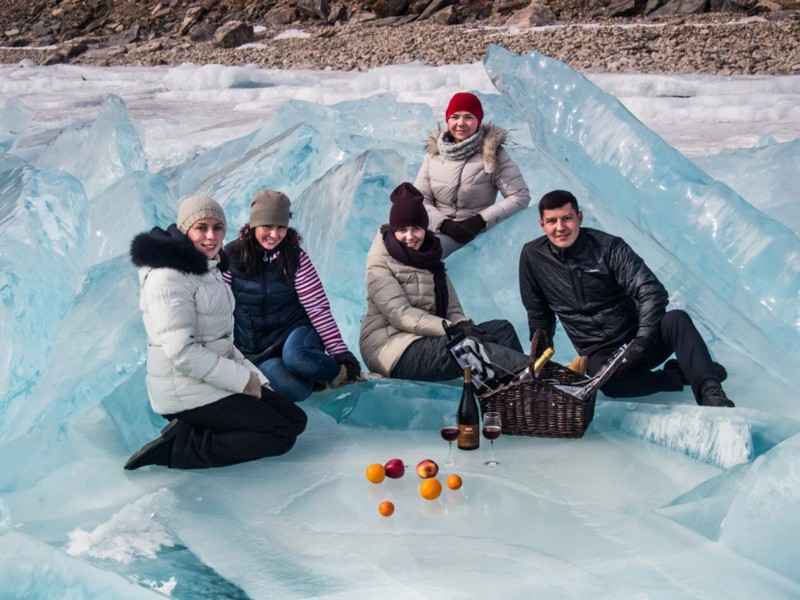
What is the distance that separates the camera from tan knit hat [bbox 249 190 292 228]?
3539mm

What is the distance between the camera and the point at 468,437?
329 cm

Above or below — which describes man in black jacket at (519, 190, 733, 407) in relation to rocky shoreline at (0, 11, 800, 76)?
above

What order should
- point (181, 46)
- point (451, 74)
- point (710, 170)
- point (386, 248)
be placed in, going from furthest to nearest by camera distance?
point (181, 46) < point (451, 74) < point (710, 170) < point (386, 248)

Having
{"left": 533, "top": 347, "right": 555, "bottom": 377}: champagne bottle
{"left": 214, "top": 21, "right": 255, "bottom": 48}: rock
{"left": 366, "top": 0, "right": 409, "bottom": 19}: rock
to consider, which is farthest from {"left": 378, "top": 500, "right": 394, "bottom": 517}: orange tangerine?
{"left": 366, "top": 0, "right": 409, "bottom": 19}: rock

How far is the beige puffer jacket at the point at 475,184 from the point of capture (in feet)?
14.5

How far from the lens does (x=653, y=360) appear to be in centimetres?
358

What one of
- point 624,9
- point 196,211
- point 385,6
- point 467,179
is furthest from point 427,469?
point 385,6

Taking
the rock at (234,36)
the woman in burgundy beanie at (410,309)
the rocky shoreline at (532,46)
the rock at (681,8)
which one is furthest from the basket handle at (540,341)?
the rock at (234,36)

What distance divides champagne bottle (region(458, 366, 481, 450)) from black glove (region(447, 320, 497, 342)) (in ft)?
1.14

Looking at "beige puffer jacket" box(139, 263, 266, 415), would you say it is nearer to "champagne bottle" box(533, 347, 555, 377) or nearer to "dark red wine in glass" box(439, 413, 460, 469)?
"dark red wine in glass" box(439, 413, 460, 469)

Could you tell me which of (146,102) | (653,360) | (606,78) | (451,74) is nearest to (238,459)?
(653,360)

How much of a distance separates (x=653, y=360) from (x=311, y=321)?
133cm

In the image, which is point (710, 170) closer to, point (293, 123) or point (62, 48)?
point (293, 123)

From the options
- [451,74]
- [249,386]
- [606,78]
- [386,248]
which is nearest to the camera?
[249,386]
